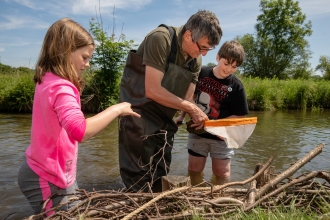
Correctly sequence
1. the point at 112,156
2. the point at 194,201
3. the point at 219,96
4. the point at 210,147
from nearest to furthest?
the point at 194,201 → the point at 219,96 → the point at 210,147 → the point at 112,156

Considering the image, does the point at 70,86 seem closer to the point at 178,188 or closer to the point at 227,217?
the point at 178,188

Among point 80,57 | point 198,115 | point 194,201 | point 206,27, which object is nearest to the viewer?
point 80,57

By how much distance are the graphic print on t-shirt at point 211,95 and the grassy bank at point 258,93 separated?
841cm

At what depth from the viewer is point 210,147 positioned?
3.93 meters

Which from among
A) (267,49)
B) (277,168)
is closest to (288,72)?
(267,49)

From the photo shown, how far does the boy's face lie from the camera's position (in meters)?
3.57

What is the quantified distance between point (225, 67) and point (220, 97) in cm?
37

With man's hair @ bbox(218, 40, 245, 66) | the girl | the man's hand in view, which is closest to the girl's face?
the girl

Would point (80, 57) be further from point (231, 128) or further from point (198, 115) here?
point (231, 128)

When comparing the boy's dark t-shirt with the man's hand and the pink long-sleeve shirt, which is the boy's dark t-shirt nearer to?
the man's hand

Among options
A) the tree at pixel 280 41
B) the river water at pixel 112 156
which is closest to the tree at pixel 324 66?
the tree at pixel 280 41

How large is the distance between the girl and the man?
806 millimetres

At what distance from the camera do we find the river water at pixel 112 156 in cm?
408

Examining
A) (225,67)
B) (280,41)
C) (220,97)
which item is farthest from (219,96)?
(280,41)
